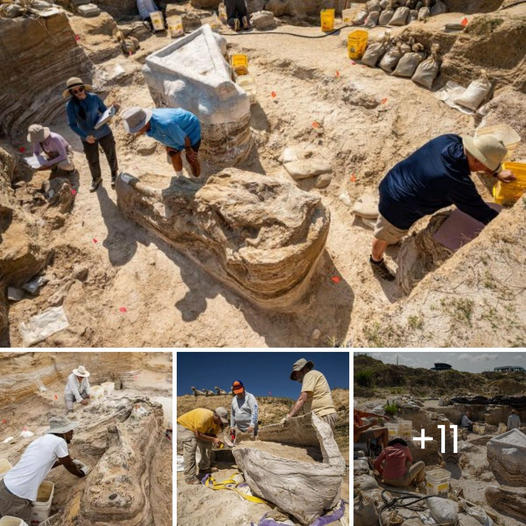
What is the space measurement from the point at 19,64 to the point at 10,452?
20.7 feet

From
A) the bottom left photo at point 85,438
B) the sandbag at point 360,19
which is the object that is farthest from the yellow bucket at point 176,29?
the bottom left photo at point 85,438

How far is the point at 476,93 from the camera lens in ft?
16.9

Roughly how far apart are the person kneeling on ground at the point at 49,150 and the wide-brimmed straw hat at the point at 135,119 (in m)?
1.76

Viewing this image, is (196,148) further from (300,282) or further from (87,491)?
(87,491)

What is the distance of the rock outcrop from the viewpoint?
6.09 meters

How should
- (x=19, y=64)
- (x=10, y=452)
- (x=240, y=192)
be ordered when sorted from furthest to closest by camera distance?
(x=19, y=64)
(x=240, y=192)
(x=10, y=452)

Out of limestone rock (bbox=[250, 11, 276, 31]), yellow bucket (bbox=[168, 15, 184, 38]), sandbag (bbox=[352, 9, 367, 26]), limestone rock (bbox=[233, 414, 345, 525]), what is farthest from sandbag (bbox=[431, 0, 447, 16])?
limestone rock (bbox=[233, 414, 345, 525])

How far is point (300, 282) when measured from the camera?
3.95 meters

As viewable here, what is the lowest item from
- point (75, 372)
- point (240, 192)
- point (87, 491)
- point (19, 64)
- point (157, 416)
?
point (157, 416)

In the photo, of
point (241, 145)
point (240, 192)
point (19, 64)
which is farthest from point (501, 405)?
point (19, 64)

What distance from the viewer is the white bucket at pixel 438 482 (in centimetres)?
210

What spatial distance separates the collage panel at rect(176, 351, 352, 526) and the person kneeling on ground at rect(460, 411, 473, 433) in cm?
64

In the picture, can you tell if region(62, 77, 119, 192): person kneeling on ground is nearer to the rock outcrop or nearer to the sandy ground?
the sandy ground

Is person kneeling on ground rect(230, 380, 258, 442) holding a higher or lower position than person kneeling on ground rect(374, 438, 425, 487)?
lower
